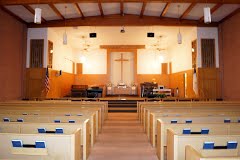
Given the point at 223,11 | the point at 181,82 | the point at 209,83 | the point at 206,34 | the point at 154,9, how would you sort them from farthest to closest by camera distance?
the point at 181,82
the point at 206,34
the point at 209,83
the point at 154,9
the point at 223,11

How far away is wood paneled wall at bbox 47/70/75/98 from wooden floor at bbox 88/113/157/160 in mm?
5240

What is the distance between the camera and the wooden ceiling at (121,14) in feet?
26.1

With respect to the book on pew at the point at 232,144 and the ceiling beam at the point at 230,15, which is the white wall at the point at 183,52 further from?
the book on pew at the point at 232,144

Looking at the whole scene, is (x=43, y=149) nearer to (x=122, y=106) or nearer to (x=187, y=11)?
(x=122, y=106)

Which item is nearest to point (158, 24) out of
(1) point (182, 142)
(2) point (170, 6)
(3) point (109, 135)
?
(2) point (170, 6)

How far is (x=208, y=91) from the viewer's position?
9.28m

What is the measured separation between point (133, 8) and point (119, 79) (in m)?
6.82

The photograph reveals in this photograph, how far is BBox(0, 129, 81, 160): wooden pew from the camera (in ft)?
7.27

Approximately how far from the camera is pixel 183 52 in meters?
11.6

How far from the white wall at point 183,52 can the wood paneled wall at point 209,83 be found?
121 cm

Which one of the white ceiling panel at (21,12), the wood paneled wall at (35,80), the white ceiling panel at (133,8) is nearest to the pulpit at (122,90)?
the wood paneled wall at (35,80)

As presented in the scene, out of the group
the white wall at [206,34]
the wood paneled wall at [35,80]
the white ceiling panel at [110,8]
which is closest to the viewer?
the white ceiling panel at [110,8]

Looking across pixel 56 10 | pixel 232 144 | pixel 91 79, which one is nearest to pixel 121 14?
pixel 56 10

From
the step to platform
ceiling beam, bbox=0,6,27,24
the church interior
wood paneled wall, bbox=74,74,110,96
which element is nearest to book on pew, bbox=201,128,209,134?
the church interior
